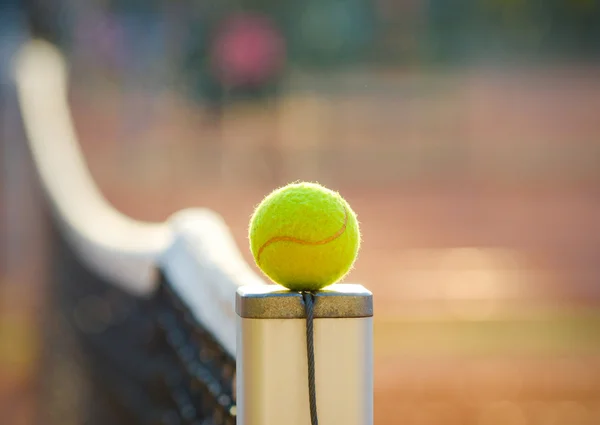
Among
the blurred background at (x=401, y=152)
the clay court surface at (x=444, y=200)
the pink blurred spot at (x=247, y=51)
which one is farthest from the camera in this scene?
the pink blurred spot at (x=247, y=51)

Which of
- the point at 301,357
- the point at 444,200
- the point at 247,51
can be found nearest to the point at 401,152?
the point at 444,200

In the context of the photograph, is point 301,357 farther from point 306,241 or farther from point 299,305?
point 306,241

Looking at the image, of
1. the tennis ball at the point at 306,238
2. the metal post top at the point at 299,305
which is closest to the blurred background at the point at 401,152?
the tennis ball at the point at 306,238

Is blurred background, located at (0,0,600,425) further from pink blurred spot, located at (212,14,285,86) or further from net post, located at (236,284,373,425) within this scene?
net post, located at (236,284,373,425)

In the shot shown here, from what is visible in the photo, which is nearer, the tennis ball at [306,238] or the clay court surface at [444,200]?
the tennis ball at [306,238]

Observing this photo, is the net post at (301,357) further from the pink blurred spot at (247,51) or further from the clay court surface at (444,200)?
the pink blurred spot at (247,51)

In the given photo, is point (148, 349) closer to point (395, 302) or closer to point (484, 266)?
point (395, 302)

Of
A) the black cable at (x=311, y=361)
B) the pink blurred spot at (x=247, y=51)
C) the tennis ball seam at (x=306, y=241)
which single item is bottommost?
the black cable at (x=311, y=361)
